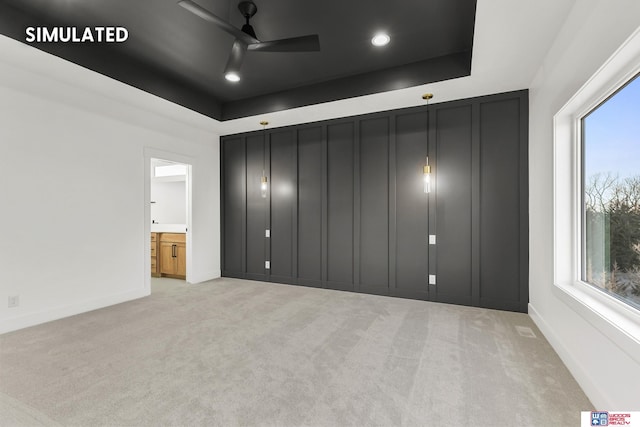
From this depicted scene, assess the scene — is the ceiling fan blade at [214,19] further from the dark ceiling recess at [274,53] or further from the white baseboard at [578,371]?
the white baseboard at [578,371]

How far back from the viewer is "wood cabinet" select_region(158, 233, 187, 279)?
18.0 feet

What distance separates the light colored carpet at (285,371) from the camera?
5.68 feet

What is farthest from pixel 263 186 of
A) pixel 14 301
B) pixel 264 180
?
pixel 14 301

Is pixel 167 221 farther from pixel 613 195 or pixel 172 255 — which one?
pixel 613 195

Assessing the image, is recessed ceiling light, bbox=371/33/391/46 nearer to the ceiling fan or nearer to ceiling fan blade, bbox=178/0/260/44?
the ceiling fan

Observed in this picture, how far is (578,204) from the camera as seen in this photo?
95.7 inches

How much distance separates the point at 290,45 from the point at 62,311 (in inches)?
158

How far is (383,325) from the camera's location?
3146mm

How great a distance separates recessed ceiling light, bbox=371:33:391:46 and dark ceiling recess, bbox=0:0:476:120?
0.05 meters

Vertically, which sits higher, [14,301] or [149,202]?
[149,202]

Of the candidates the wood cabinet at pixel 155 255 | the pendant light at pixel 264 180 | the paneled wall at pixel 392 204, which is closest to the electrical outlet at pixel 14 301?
the wood cabinet at pixel 155 255

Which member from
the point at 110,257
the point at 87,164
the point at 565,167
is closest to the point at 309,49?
the point at 565,167

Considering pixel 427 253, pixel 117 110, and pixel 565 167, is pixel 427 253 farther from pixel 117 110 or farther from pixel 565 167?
pixel 117 110

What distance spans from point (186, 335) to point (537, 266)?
12.7ft
